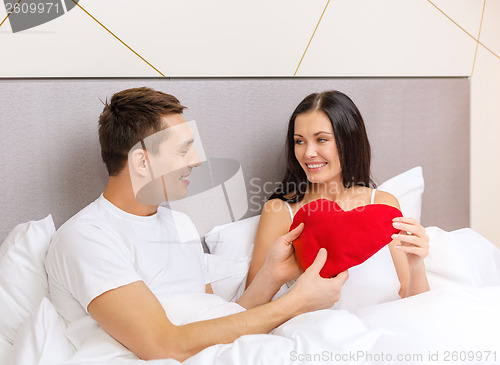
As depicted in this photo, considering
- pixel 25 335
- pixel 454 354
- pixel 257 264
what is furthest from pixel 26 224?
pixel 454 354

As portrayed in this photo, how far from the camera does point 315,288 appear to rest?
3.97 feet

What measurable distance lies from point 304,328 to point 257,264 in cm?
49

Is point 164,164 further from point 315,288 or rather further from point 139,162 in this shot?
point 315,288

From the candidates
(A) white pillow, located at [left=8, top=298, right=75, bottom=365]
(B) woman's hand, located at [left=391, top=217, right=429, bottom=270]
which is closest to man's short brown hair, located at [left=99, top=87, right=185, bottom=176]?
(A) white pillow, located at [left=8, top=298, right=75, bottom=365]

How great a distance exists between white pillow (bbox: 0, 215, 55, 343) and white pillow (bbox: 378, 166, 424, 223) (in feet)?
4.20

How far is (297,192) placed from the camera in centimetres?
175

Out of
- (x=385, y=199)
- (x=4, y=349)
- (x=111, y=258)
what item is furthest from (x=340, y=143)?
(x=4, y=349)

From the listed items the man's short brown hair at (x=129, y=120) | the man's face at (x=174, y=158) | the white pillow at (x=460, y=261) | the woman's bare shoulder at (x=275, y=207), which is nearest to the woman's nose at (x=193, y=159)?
the man's face at (x=174, y=158)

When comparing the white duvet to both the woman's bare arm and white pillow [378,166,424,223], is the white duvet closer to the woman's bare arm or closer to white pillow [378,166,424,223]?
the woman's bare arm

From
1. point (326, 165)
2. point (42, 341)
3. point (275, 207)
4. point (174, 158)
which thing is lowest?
point (42, 341)

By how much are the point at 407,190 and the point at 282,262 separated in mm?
796

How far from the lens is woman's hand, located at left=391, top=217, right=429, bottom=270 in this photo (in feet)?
3.92

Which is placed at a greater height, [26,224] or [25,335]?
[26,224]
